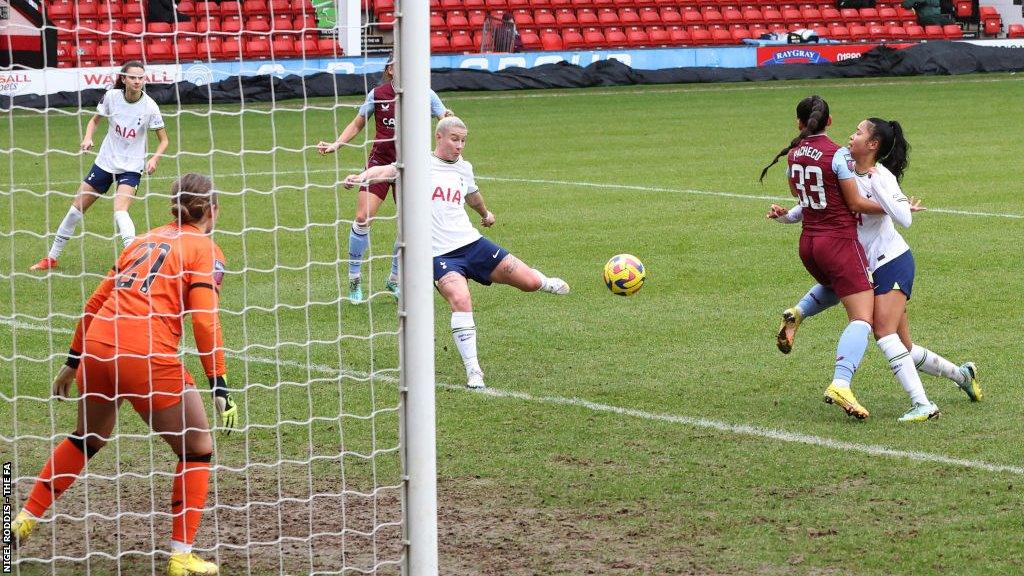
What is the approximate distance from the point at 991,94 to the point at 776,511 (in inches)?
1002

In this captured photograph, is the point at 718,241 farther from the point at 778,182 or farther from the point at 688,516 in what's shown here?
the point at 688,516

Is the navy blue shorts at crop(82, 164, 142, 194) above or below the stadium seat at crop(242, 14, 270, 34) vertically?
above

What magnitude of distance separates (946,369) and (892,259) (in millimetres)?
739

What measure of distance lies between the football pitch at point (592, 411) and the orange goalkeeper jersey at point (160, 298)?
0.43 meters

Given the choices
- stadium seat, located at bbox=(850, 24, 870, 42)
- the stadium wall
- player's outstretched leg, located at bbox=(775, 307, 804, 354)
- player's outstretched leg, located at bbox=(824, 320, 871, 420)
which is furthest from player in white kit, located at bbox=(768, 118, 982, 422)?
stadium seat, located at bbox=(850, 24, 870, 42)

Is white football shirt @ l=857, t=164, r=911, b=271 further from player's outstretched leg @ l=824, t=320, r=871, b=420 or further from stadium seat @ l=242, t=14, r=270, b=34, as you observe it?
stadium seat @ l=242, t=14, r=270, b=34

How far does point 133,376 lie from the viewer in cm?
551

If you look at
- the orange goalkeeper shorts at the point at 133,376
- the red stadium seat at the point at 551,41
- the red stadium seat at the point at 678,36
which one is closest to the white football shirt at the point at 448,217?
the orange goalkeeper shorts at the point at 133,376

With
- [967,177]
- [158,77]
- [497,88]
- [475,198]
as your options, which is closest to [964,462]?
[475,198]

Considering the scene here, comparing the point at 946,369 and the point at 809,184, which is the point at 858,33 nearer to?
the point at 946,369

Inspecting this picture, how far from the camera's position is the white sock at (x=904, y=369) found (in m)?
7.64

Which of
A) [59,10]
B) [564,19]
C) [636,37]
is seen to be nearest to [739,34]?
[636,37]

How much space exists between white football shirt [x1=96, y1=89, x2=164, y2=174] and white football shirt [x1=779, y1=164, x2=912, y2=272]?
24.0 feet

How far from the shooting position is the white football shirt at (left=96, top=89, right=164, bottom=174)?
1274 centimetres
